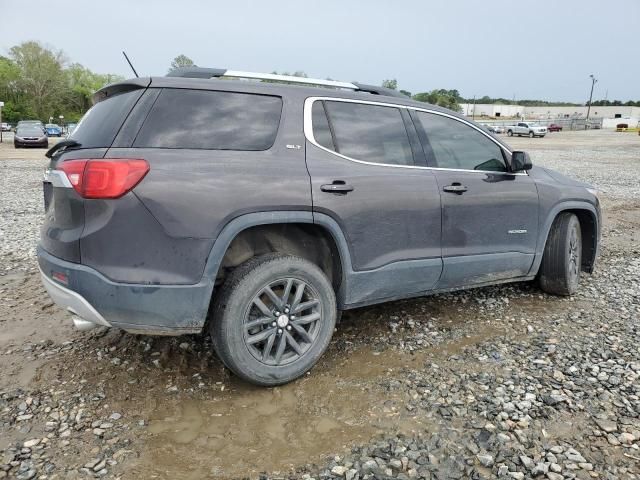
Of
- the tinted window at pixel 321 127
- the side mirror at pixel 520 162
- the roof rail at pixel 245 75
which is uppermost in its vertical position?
the roof rail at pixel 245 75

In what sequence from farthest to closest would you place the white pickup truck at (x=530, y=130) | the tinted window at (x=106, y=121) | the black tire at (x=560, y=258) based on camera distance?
1. the white pickup truck at (x=530, y=130)
2. the black tire at (x=560, y=258)
3. the tinted window at (x=106, y=121)

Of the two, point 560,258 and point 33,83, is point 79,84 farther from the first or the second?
point 560,258

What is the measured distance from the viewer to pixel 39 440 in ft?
8.12

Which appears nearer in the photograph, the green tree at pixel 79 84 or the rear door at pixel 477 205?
the rear door at pixel 477 205

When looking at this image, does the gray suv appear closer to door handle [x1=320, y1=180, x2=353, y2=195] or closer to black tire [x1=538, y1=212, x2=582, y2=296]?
door handle [x1=320, y1=180, x2=353, y2=195]

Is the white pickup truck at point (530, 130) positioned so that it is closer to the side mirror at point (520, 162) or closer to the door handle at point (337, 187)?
the side mirror at point (520, 162)

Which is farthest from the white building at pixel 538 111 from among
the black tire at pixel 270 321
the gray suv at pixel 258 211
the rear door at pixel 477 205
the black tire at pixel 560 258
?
the black tire at pixel 270 321

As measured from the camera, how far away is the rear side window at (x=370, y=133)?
3270 mm

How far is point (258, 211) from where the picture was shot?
279 centimetres

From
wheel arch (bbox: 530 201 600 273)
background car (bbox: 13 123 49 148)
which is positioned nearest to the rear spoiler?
wheel arch (bbox: 530 201 600 273)

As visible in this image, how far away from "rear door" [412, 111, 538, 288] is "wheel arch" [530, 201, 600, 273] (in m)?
0.14

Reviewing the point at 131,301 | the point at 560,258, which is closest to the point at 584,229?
the point at 560,258

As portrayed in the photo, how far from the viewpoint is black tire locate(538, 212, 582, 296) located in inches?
177

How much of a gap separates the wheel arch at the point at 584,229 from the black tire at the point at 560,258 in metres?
0.11
